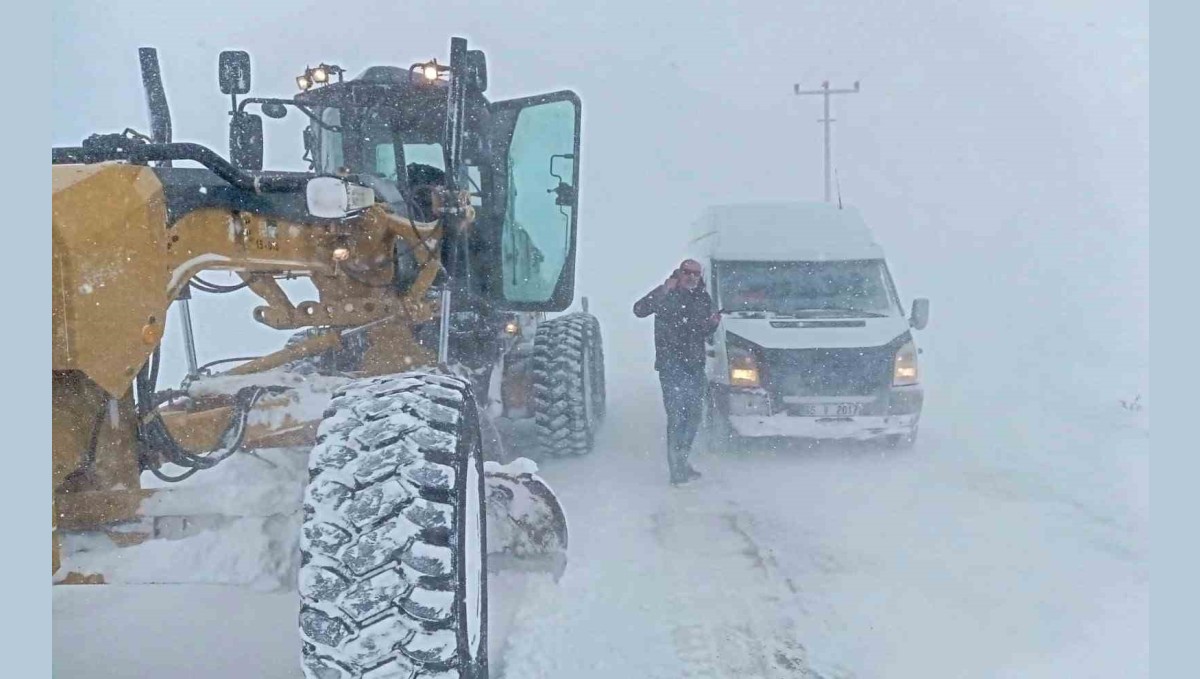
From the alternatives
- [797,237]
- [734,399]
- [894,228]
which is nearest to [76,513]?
[734,399]

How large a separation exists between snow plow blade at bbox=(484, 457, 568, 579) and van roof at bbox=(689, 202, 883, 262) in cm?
495

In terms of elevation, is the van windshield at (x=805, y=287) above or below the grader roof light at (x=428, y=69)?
below

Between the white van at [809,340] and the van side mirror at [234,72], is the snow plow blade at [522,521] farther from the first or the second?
the white van at [809,340]

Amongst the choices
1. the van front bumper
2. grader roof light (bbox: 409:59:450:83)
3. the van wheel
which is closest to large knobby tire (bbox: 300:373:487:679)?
grader roof light (bbox: 409:59:450:83)

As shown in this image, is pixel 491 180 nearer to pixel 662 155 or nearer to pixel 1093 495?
pixel 1093 495

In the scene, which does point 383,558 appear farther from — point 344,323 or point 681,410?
point 681,410

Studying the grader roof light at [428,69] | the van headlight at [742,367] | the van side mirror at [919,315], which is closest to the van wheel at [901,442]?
the van side mirror at [919,315]

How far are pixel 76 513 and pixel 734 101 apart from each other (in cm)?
2706

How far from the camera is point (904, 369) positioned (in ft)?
26.2

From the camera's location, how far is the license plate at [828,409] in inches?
310

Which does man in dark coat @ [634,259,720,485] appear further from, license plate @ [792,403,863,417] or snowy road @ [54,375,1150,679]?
license plate @ [792,403,863,417]

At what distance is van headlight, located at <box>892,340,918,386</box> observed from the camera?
7973 millimetres

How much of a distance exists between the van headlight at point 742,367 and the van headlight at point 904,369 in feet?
3.69

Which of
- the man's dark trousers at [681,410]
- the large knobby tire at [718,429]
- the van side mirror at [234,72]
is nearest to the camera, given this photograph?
the van side mirror at [234,72]
